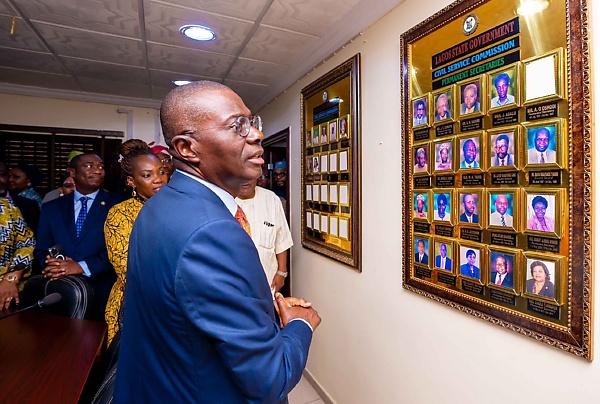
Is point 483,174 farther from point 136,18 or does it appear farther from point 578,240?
point 136,18

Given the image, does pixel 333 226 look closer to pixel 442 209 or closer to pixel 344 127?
pixel 344 127

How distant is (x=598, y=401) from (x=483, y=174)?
0.74m

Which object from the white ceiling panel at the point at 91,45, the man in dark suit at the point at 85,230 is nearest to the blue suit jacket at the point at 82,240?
the man in dark suit at the point at 85,230

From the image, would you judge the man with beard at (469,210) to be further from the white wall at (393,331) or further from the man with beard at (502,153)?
the white wall at (393,331)

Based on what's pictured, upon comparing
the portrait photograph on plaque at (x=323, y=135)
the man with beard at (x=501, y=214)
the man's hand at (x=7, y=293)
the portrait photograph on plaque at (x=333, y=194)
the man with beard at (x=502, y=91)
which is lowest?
the man's hand at (x=7, y=293)

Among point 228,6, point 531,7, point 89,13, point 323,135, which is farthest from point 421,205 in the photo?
point 89,13

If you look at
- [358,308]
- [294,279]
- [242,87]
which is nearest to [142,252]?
[358,308]

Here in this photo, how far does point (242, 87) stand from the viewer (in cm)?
340

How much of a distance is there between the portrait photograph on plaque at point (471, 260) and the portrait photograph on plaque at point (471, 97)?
501 millimetres

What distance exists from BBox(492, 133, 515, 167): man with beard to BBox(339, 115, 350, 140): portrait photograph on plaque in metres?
1.04

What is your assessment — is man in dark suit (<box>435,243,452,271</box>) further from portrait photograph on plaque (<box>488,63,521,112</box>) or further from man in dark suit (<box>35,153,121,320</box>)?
man in dark suit (<box>35,153,121,320</box>)

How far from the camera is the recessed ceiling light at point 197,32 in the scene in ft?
6.91

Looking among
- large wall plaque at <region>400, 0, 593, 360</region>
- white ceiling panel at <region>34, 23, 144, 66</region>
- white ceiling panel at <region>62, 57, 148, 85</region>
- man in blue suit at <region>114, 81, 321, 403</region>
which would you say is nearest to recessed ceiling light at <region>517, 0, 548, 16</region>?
large wall plaque at <region>400, 0, 593, 360</region>

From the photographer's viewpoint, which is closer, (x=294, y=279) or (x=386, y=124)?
(x=386, y=124)
